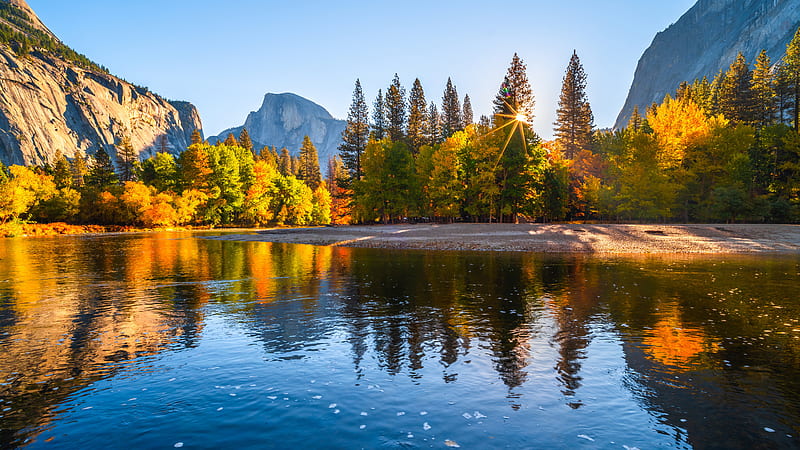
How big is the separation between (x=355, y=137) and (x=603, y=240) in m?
56.2

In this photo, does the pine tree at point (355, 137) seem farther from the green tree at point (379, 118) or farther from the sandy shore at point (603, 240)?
the sandy shore at point (603, 240)

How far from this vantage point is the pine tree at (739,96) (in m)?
65.3

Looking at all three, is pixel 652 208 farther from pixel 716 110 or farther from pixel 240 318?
pixel 240 318

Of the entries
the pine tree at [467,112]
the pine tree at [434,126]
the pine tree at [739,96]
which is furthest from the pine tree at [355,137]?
the pine tree at [739,96]

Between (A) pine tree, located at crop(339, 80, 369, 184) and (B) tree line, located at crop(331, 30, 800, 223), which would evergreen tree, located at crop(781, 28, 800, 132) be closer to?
(B) tree line, located at crop(331, 30, 800, 223)

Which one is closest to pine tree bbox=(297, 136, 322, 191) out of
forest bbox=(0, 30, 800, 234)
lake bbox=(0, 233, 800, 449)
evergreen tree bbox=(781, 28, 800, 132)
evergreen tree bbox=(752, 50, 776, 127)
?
forest bbox=(0, 30, 800, 234)

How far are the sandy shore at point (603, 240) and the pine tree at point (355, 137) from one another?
38.4 m

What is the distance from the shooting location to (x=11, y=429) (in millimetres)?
5883

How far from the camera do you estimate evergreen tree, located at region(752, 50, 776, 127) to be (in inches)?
2554

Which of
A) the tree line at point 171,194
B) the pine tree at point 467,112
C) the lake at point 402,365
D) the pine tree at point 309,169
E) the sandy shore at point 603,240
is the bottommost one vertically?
the lake at point 402,365

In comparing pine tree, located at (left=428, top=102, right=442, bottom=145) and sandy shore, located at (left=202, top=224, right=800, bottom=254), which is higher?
pine tree, located at (left=428, top=102, right=442, bottom=145)

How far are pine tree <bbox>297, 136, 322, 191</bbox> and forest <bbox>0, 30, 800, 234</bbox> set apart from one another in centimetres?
2386

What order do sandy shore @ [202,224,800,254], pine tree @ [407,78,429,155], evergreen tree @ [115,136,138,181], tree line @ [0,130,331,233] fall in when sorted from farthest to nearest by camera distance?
evergreen tree @ [115,136,138,181] < pine tree @ [407,78,429,155] < tree line @ [0,130,331,233] < sandy shore @ [202,224,800,254]

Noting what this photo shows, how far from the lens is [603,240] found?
115ft
